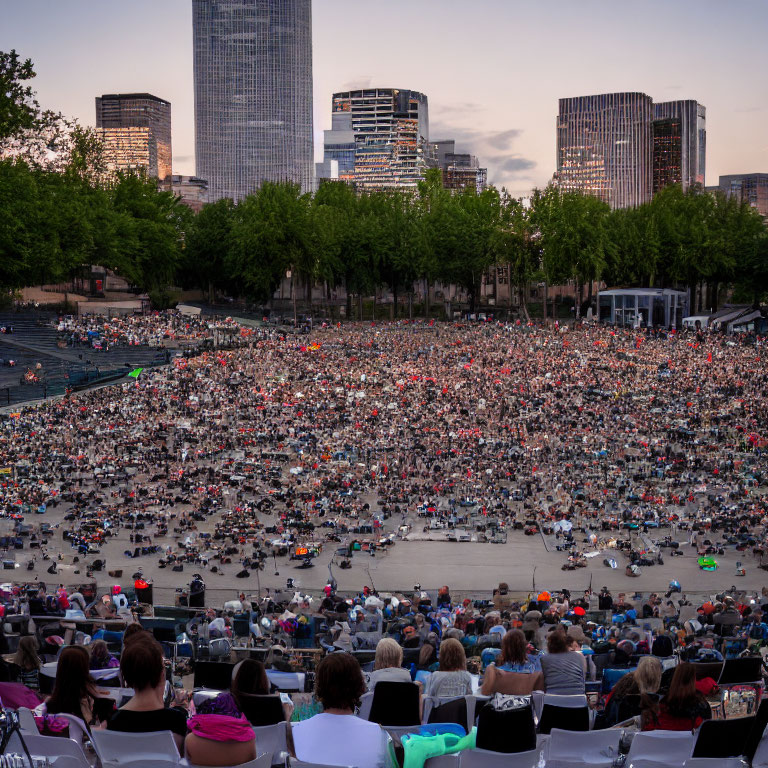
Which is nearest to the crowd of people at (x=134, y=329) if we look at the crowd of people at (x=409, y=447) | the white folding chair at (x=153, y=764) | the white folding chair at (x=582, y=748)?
the crowd of people at (x=409, y=447)

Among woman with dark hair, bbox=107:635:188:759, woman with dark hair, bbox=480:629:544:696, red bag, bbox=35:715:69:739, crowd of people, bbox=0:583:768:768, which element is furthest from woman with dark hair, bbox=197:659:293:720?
woman with dark hair, bbox=480:629:544:696

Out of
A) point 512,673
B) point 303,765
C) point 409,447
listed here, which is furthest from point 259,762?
point 409,447

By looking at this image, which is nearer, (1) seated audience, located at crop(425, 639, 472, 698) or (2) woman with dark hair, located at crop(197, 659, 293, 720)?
(2) woman with dark hair, located at crop(197, 659, 293, 720)

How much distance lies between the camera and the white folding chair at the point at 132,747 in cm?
573

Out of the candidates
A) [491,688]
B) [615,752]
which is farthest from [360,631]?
[615,752]

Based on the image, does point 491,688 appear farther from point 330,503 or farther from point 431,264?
point 431,264

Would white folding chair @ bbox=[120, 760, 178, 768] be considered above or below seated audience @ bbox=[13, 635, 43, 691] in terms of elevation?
above

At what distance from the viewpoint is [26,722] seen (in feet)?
20.2

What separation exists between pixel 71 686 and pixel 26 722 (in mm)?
442

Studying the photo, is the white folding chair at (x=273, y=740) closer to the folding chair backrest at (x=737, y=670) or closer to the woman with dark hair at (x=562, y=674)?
the woman with dark hair at (x=562, y=674)

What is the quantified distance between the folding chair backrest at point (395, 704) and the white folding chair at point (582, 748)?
97 cm

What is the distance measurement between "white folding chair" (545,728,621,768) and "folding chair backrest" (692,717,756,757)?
0.54 m

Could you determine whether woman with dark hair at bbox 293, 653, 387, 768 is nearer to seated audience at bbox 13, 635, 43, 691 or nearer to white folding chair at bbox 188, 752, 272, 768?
white folding chair at bbox 188, 752, 272, 768

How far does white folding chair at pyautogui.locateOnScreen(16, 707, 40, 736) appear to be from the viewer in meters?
6.14
